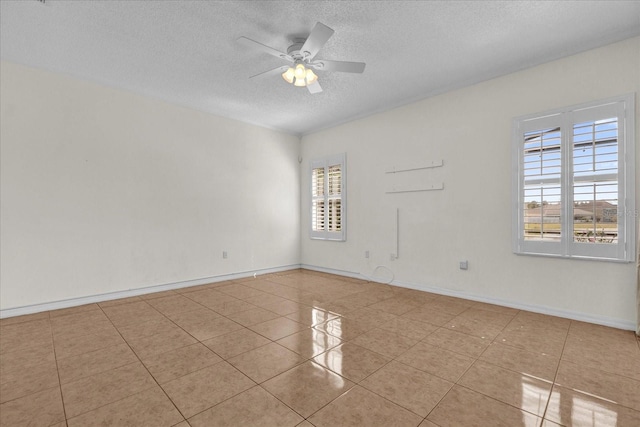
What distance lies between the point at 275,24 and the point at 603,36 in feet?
9.91

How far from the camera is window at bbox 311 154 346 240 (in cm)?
526

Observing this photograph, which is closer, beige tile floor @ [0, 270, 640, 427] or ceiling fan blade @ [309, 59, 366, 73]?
beige tile floor @ [0, 270, 640, 427]

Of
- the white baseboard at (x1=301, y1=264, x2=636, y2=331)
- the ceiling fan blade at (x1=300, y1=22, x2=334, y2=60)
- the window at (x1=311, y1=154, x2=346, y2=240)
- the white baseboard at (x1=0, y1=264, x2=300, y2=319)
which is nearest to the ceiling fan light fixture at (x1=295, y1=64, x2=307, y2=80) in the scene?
the ceiling fan blade at (x1=300, y1=22, x2=334, y2=60)

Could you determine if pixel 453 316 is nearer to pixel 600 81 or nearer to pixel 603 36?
pixel 600 81

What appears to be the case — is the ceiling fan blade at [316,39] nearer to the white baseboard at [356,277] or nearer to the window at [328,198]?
the window at [328,198]

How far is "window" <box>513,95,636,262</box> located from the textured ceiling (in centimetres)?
72

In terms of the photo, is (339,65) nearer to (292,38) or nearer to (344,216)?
(292,38)

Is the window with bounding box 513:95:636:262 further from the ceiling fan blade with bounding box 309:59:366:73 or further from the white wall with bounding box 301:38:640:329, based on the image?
the ceiling fan blade with bounding box 309:59:366:73

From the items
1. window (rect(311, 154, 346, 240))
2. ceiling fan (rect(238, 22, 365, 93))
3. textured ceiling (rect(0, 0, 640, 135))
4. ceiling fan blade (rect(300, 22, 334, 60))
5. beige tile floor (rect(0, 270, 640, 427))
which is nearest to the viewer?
beige tile floor (rect(0, 270, 640, 427))

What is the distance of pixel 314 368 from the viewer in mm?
2078

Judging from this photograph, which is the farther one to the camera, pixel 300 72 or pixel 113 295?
pixel 113 295

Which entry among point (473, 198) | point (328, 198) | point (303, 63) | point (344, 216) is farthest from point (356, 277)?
point (303, 63)

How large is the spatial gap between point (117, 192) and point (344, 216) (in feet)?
11.0

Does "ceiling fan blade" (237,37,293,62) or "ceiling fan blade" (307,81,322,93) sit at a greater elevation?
"ceiling fan blade" (237,37,293,62)
